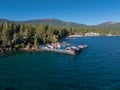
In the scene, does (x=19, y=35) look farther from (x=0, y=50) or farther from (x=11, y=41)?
(x=0, y=50)

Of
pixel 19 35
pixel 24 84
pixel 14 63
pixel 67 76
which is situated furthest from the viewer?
pixel 19 35

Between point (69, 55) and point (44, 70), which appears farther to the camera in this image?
point (69, 55)

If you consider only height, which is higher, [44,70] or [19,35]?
[19,35]

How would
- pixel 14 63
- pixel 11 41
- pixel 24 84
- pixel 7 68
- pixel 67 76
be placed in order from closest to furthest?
pixel 24 84, pixel 67 76, pixel 7 68, pixel 14 63, pixel 11 41

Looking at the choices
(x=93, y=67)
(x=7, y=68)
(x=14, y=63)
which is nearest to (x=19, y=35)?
(x=14, y=63)

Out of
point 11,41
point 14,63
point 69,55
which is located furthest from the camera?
point 11,41

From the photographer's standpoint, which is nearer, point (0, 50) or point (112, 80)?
point (112, 80)

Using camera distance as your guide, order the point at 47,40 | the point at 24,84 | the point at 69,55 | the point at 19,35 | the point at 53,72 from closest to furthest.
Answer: the point at 24,84 < the point at 53,72 < the point at 69,55 < the point at 19,35 < the point at 47,40

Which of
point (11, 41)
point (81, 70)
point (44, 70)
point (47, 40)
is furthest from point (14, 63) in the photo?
point (47, 40)

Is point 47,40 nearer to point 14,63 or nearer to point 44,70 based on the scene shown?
point 14,63
